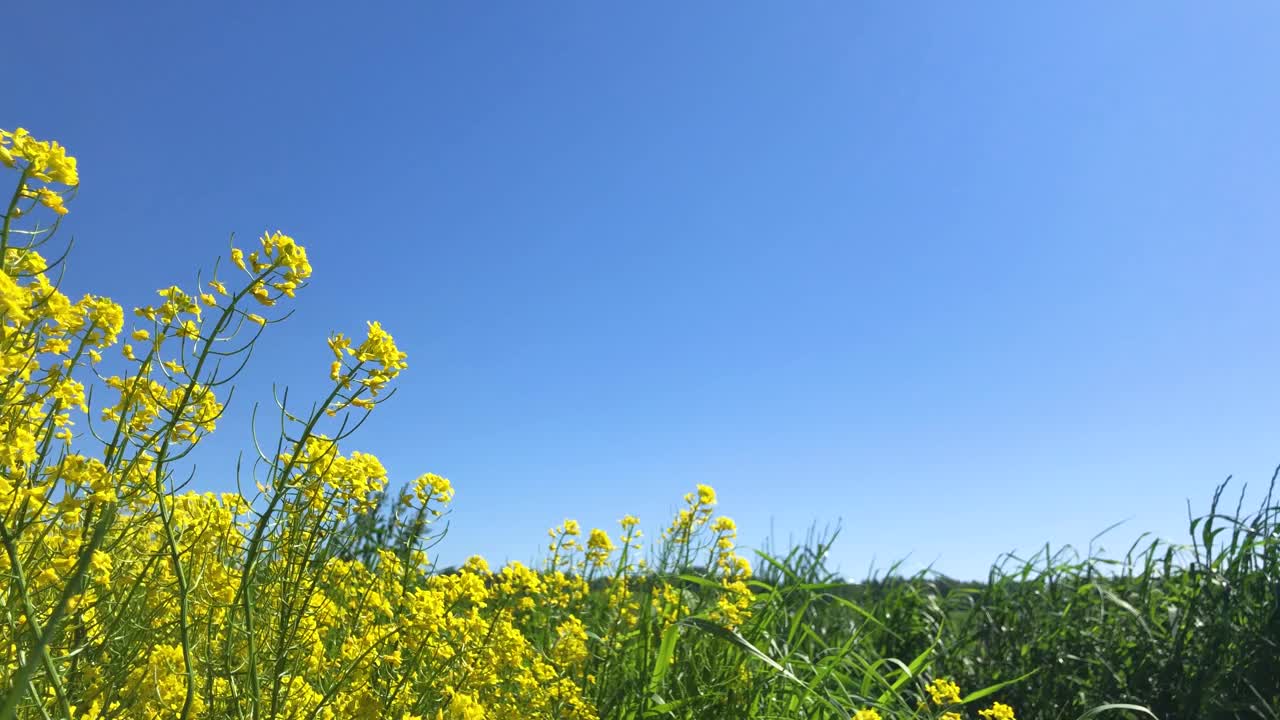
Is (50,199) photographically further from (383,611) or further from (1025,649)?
(1025,649)

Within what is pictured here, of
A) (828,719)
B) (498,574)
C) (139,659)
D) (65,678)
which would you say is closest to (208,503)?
(139,659)

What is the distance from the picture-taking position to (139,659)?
248cm

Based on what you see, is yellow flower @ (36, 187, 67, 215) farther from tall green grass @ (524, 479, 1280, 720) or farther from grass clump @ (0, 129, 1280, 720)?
tall green grass @ (524, 479, 1280, 720)

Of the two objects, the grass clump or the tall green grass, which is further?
the tall green grass

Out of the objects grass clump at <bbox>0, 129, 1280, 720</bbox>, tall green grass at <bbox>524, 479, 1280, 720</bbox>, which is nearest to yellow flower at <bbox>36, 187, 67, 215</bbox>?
grass clump at <bbox>0, 129, 1280, 720</bbox>

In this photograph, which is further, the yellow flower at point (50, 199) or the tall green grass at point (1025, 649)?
the tall green grass at point (1025, 649)

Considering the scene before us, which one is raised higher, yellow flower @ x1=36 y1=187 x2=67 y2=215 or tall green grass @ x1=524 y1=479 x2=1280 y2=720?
yellow flower @ x1=36 y1=187 x2=67 y2=215

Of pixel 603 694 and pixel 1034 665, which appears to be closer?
pixel 603 694

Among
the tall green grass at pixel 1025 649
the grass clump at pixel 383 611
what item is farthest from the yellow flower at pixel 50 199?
the tall green grass at pixel 1025 649

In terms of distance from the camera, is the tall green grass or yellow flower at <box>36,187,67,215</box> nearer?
yellow flower at <box>36,187,67,215</box>

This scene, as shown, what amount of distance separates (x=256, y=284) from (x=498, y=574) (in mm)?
2231

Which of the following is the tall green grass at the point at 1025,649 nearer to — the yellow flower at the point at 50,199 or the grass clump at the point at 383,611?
the grass clump at the point at 383,611

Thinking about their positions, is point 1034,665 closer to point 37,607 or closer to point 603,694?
point 603,694

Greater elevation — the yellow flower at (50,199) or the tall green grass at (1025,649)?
the yellow flower at (50,199)
